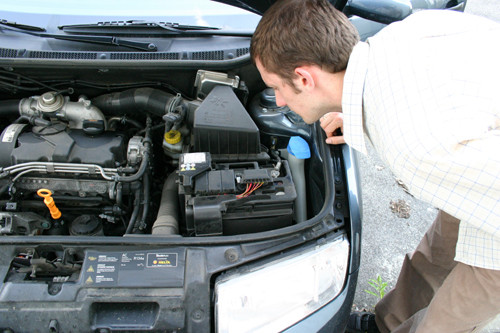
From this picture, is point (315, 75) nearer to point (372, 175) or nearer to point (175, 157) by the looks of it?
point (175, 157)

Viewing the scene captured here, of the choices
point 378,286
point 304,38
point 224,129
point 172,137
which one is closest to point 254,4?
point 304,38

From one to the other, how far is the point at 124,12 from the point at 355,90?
128cm

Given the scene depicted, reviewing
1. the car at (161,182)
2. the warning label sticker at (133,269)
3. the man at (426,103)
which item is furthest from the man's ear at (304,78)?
the warning label sticker at (133,269)

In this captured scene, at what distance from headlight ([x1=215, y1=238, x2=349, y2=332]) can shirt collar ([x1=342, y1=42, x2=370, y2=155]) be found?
0.42m

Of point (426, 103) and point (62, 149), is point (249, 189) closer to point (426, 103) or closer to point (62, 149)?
point (426, 103)

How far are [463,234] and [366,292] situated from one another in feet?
3.43

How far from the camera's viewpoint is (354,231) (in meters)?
1.37

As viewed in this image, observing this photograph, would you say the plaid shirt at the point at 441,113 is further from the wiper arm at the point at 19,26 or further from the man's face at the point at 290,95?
the wiper arm at the point at 19,26

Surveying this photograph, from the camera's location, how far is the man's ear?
128 cm

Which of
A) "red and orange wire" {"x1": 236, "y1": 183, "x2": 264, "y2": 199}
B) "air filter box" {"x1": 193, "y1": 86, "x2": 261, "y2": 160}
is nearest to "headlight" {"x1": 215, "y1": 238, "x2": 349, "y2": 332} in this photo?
"red and orange wire" {"x1": 236, "y1": 183, "x2": 264, "y2": 199}

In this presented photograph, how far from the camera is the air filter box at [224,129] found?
59.9 inches

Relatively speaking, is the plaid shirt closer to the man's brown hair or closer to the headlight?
the man's brown hair

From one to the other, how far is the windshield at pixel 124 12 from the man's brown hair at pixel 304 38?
1.85 feet

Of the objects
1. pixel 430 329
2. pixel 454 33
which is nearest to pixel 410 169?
pixel 454 33
